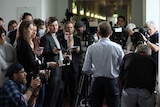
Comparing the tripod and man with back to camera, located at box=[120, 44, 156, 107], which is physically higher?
man with back to camera, located at box=[120, 44, 156, 107]

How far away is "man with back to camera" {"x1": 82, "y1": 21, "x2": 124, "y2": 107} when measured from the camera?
3643 millimetres

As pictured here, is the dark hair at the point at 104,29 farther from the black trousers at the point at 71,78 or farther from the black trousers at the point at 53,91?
the black trousers at the point at 53,91

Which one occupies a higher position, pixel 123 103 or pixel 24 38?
pixel 24 38

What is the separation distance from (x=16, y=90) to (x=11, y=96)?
0.08m

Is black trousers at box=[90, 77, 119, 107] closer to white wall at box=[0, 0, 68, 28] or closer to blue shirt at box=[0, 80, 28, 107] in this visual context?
blue shirt at box=[0, 80, 28, 107]

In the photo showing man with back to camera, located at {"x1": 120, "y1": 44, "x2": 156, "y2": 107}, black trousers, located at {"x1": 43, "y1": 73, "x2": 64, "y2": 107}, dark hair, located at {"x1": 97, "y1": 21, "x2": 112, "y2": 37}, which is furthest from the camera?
black trousers, located at {"x1": 43, "y1": 73, "x2": 64, "y2": 107}

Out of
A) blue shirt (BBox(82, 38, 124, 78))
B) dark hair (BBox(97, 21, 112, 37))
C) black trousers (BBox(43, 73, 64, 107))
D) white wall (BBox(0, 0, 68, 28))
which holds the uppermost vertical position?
white wall (BBox(0, 0, 68, 28))

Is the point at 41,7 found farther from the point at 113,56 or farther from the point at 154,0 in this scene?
the point at 113,56

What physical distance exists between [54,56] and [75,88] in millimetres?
661

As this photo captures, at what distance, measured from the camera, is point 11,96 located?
3.04 metres

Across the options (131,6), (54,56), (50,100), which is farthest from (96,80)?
(131,6)

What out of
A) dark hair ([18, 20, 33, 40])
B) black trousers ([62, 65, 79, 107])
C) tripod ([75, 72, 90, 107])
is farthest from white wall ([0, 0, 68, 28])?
dark hair ([18, 20, 33, 40])

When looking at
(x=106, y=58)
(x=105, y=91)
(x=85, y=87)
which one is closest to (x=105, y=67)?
(x=106, y=58)

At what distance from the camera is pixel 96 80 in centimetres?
370
